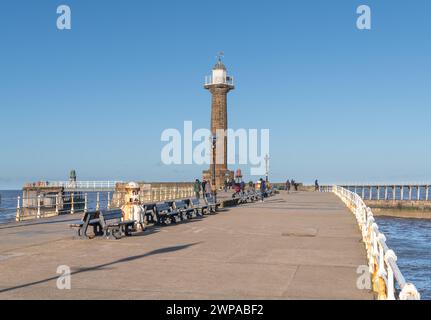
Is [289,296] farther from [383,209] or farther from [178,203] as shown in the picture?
[383,209]

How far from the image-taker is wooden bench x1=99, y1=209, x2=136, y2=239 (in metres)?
14.7

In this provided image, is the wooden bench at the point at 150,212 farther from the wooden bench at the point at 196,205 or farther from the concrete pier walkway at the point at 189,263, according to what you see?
the wooden bench at the point at 196,205

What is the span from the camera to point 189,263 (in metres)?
10.7

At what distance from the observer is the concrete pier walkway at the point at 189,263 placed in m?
8.09

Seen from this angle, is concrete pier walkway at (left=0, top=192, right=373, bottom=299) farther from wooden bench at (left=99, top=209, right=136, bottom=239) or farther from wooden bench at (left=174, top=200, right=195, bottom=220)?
wooden bench at (left=174, top=200, right=195, bottom=220)

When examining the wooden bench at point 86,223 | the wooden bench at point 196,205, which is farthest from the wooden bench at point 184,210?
the wooden bench at point 86,223

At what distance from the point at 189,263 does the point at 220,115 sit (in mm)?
57775

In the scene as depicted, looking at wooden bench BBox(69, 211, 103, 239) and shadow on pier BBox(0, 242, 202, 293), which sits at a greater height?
wooden bench BBox(69, 211, 103, 239)

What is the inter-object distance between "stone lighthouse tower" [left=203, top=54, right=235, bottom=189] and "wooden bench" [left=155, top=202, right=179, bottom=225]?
47.6 m

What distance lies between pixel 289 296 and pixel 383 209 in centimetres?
6389

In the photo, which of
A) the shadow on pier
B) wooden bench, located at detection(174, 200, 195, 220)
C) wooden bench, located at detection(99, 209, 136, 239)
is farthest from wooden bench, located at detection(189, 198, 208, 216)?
the shadow on pier

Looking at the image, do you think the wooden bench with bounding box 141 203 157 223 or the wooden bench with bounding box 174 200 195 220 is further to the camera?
the wooden bench with bounding box 174 200 195 220

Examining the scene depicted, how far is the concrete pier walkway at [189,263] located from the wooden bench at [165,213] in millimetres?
1164

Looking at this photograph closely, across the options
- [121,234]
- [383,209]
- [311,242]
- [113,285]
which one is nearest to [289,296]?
[113,285]
